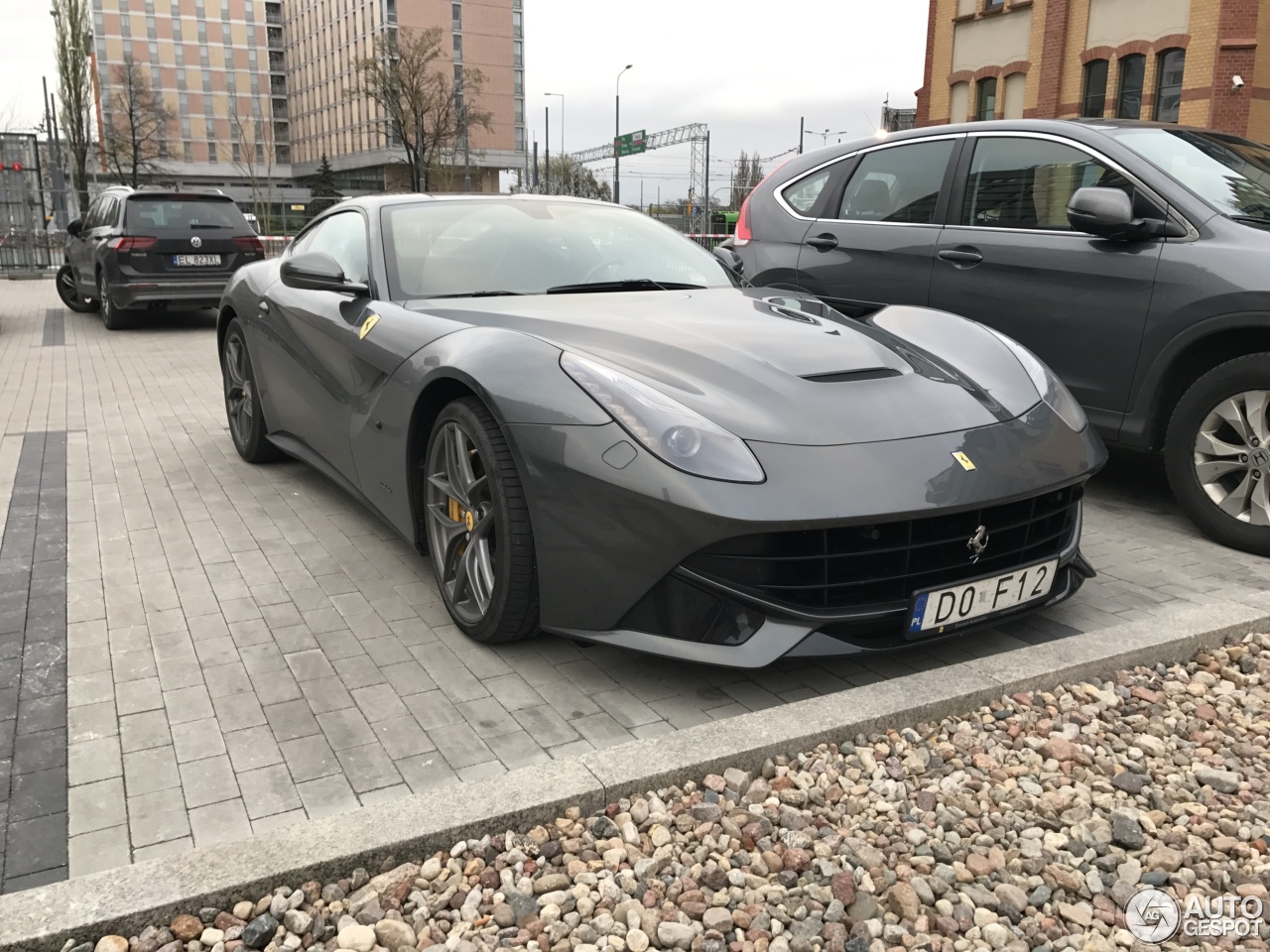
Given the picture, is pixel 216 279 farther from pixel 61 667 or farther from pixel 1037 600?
pixel 1037 600

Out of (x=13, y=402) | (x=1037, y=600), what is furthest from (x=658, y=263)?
(x=13, y=402)

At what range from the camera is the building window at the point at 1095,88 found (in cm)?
2408

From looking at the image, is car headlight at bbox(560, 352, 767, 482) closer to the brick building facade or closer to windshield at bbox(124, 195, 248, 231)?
windshield at bbox(124, 195, 248, 231)

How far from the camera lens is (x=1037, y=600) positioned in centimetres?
320

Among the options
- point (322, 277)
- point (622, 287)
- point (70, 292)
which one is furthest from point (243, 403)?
point (70, 292)

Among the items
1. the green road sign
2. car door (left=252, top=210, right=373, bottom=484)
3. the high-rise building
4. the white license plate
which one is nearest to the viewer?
the white license plate

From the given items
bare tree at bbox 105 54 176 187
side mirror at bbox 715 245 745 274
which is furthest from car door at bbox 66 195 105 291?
bare tree at bbox 105 54 176 187

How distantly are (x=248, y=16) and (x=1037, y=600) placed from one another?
362 ft

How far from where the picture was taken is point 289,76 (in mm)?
101188

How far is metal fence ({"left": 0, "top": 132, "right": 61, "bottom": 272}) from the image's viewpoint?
779 inches

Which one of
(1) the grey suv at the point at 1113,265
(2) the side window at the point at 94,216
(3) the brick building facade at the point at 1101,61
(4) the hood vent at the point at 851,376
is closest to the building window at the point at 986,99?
(3) the brick building facade at the point at 1101,61

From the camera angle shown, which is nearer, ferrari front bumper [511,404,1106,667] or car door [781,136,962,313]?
ferrari front bumper [511,404,1106,667]

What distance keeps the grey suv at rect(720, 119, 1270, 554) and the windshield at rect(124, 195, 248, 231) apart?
31.1 feet

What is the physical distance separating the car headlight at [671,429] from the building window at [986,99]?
26632mm
